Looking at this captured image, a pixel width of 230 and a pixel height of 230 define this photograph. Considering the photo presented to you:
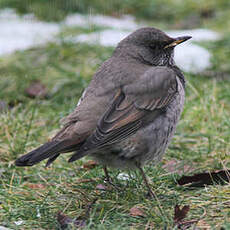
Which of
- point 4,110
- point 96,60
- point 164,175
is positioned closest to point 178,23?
point 96,60

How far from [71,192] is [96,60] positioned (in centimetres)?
328

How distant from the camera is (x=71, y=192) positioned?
4227 mm

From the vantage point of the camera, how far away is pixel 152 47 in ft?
15.7

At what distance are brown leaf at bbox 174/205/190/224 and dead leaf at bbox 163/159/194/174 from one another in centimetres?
96

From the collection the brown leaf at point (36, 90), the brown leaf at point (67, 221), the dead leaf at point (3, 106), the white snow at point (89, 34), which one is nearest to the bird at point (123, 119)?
the brown leaf at point (67, 221)

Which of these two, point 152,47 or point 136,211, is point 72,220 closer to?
point 136,211

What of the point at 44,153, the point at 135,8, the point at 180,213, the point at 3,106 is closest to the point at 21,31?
the point at 135,8

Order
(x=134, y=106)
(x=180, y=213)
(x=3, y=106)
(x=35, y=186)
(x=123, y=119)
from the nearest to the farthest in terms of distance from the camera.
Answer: (x=180, y=213) → (x=123, y=119) → (x=134, y=106) → (x=35, y=186) → (x=3, y=106)

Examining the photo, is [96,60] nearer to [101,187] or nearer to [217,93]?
[217,93]

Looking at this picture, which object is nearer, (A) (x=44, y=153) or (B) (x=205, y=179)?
(A) (x=44, y=153)

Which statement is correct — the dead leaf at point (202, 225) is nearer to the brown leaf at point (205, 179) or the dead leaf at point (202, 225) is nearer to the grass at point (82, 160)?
the grass at point (82, 160)

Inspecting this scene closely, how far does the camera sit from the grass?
3834 millimetres

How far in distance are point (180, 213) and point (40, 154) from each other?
999 mm

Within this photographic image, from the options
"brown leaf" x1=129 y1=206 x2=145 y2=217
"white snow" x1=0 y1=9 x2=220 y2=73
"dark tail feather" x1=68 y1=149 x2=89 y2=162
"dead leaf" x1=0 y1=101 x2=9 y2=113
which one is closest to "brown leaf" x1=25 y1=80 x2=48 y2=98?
"dead leaf" x1=0 y1=101 x2=9 y2=113
